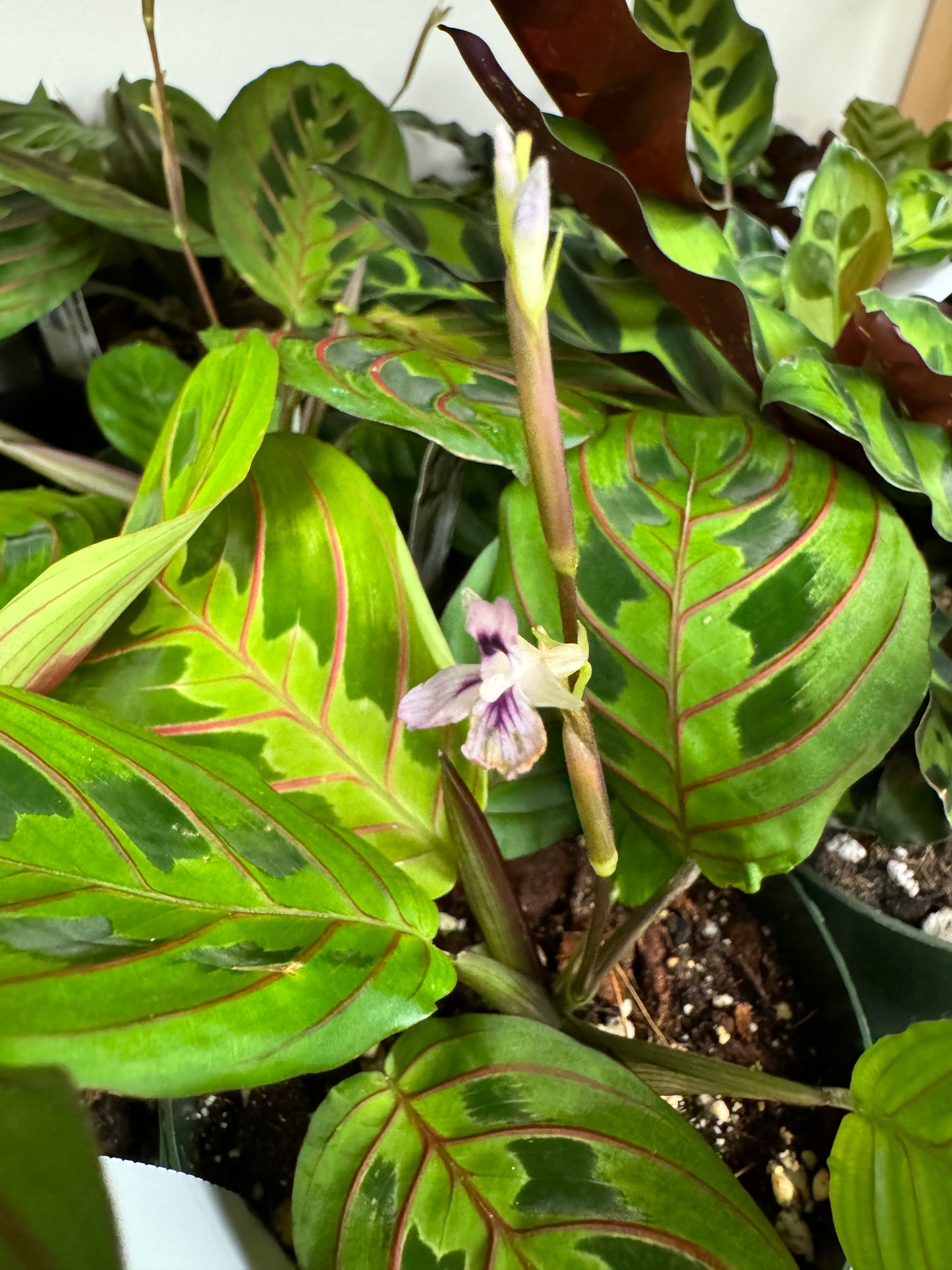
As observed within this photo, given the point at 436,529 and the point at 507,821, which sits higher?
the point at 436,529

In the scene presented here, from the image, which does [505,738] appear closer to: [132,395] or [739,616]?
[739,616]

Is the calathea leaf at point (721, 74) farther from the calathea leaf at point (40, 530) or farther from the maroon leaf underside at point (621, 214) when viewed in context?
the calathea leaf at point (40, 530)

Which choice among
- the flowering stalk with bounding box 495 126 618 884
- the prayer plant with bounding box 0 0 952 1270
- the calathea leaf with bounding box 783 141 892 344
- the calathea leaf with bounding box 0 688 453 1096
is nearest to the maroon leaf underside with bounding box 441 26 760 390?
the prayer plant with bounding box 0 0 952 1270

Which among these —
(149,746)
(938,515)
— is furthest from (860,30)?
(149,746)

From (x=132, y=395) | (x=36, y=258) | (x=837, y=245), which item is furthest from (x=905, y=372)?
(x=36, y=258)

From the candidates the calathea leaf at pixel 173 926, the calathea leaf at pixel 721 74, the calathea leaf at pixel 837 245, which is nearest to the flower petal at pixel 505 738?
the calathea leaf at pixel 173 926

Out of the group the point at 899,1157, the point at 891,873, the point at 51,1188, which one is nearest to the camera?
the point at 51,1188

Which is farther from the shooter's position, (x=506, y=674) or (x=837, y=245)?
(x=837, y=245)

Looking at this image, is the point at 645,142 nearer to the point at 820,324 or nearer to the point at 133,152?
the point at 820,324
